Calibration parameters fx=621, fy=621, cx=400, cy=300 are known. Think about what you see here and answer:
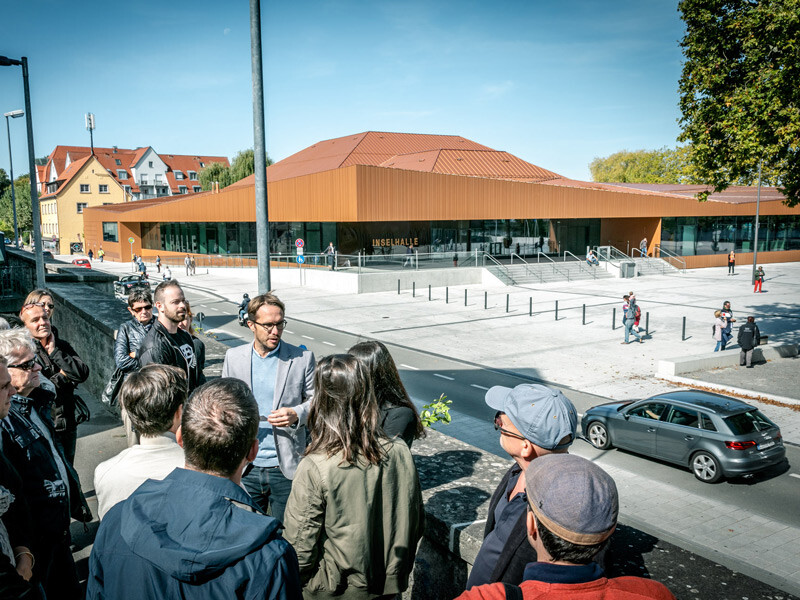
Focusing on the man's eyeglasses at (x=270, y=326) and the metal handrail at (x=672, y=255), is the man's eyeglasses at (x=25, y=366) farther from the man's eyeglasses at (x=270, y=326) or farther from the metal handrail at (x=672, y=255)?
the metal handrail at (x=672, y=255)

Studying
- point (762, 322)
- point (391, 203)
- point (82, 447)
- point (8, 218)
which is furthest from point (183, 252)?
point (82, 447)

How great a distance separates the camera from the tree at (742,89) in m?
13.4

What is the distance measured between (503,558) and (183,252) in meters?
57.7

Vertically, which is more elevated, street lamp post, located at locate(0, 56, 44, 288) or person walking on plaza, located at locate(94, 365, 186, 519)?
street lamp post, located at locate(0, 56, 44, 288)

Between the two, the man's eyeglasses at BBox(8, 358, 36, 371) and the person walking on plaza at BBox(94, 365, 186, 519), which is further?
the man's eyeglasses at BBox(8, 358, 36, 371)

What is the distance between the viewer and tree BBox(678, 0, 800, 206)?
13383 mm

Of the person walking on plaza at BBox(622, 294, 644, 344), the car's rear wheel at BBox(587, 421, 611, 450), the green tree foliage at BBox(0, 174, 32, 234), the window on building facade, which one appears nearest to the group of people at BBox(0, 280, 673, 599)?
the car's rear wheel at BBox(587, 421, 611, 450)

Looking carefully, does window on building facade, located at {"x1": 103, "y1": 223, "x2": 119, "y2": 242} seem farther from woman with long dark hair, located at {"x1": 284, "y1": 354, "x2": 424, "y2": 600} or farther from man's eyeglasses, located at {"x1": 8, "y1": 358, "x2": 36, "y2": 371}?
woman with long dark hair, located at {"x1": 284, "y1": 354, "x2": 424, "y2": 600}

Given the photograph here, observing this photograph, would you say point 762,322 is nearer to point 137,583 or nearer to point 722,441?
point 722,441

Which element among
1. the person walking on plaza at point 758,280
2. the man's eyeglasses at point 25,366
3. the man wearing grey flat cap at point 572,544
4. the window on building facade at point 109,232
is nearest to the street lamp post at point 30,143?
the man's eyeglasses at point 25,366

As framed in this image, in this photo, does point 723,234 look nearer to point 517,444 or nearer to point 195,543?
point 517,444

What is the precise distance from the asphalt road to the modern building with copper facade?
1605 centimetres

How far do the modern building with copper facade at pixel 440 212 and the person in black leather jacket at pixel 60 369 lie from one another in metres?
30.0

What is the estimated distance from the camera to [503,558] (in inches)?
93.2
